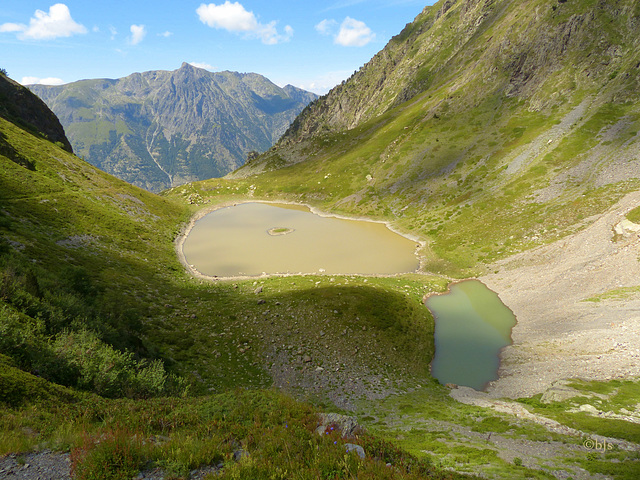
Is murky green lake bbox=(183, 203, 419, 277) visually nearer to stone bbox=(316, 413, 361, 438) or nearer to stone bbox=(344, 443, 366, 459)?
stone bbox=(316, 413, 361, 438)

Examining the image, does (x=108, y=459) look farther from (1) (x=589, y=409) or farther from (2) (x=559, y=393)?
(2) (x=559, y=393)

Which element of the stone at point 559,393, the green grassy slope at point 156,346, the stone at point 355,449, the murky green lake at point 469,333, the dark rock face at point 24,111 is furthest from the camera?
the dark rock face at point 24,111

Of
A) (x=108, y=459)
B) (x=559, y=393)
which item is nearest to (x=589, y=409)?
(x=559, y=393)

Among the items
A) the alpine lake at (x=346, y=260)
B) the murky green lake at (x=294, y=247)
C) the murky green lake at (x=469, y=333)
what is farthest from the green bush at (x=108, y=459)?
the murky green lake at (x=294, y=247)

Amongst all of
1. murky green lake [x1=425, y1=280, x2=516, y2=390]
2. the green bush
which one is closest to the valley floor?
murky green lake [x1=425, y1=280, x2=516, y2=390]

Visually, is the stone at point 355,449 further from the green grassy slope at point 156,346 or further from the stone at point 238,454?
the stone at point 238,454

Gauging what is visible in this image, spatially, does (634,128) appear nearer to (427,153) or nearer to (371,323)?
(427,153)
